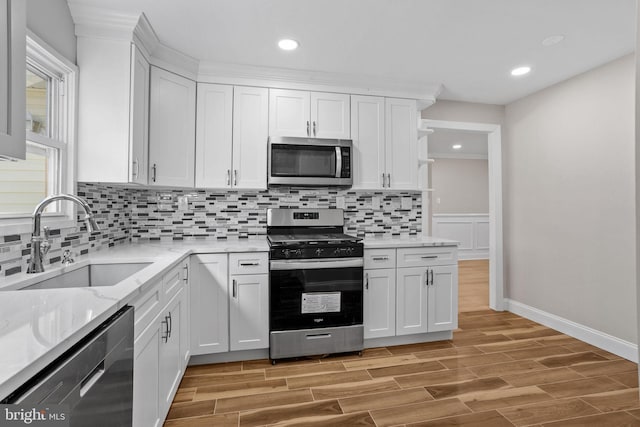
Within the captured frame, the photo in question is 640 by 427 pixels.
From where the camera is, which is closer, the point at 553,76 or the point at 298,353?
the point at 298,353

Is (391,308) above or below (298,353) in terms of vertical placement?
above

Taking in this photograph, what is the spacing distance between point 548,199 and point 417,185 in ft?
4.35

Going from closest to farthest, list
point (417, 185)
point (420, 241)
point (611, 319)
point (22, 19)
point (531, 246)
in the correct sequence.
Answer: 1. point (22, 19)
2. point (611, 319)
3. point (420, 241)
4. point (417, 185)
5. point (531, 246)

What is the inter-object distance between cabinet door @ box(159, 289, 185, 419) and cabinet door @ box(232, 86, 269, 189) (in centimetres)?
114

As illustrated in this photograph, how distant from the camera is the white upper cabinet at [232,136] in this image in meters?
2.83

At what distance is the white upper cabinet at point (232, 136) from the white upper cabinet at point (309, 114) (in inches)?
3.8

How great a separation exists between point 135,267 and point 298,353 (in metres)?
1.36

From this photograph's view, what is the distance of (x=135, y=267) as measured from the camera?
1.97m

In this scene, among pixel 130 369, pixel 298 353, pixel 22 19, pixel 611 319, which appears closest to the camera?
pixel 22 19

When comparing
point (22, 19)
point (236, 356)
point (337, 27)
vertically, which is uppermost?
point (337, 27)

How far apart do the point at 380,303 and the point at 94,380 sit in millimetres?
2291

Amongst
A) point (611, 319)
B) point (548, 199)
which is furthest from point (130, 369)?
point (548, 199)

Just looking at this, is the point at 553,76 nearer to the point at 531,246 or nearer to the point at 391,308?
the point at 531,246

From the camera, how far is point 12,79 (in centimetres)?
90
